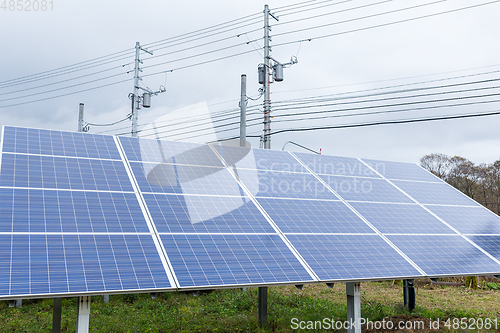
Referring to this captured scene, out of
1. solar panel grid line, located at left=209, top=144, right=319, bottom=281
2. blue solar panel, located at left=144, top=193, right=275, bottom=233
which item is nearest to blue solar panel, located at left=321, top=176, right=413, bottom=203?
solar panel grid line, located at left=209, top=144, right=319, bottom=281

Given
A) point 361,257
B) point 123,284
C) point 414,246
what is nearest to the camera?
point 123,284

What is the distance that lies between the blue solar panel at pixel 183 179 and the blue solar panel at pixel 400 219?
3.56 m

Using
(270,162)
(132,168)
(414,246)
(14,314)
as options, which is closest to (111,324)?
(14,314)

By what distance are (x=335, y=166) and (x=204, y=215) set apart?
20.5 feet

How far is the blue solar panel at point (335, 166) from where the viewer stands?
13.5m

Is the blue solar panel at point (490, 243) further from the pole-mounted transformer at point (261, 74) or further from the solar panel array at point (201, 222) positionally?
the pole-mounted transformer at point (261, 74)

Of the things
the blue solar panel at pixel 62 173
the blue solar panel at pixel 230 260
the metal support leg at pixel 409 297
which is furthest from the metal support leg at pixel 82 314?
the metal support leg at pixel 409 297

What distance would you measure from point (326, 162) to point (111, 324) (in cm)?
914

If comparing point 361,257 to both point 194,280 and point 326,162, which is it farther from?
point 326,162

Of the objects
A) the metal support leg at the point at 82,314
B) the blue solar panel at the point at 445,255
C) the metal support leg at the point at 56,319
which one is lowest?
the metal support leg at the point at 56,319

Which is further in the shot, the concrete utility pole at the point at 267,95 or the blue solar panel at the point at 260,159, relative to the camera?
the concrete utility pole at the point at 267,95

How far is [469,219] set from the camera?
12.8 meters

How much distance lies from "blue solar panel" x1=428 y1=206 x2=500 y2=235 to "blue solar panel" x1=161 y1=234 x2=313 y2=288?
20.5ft

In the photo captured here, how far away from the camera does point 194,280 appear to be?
710 cm
